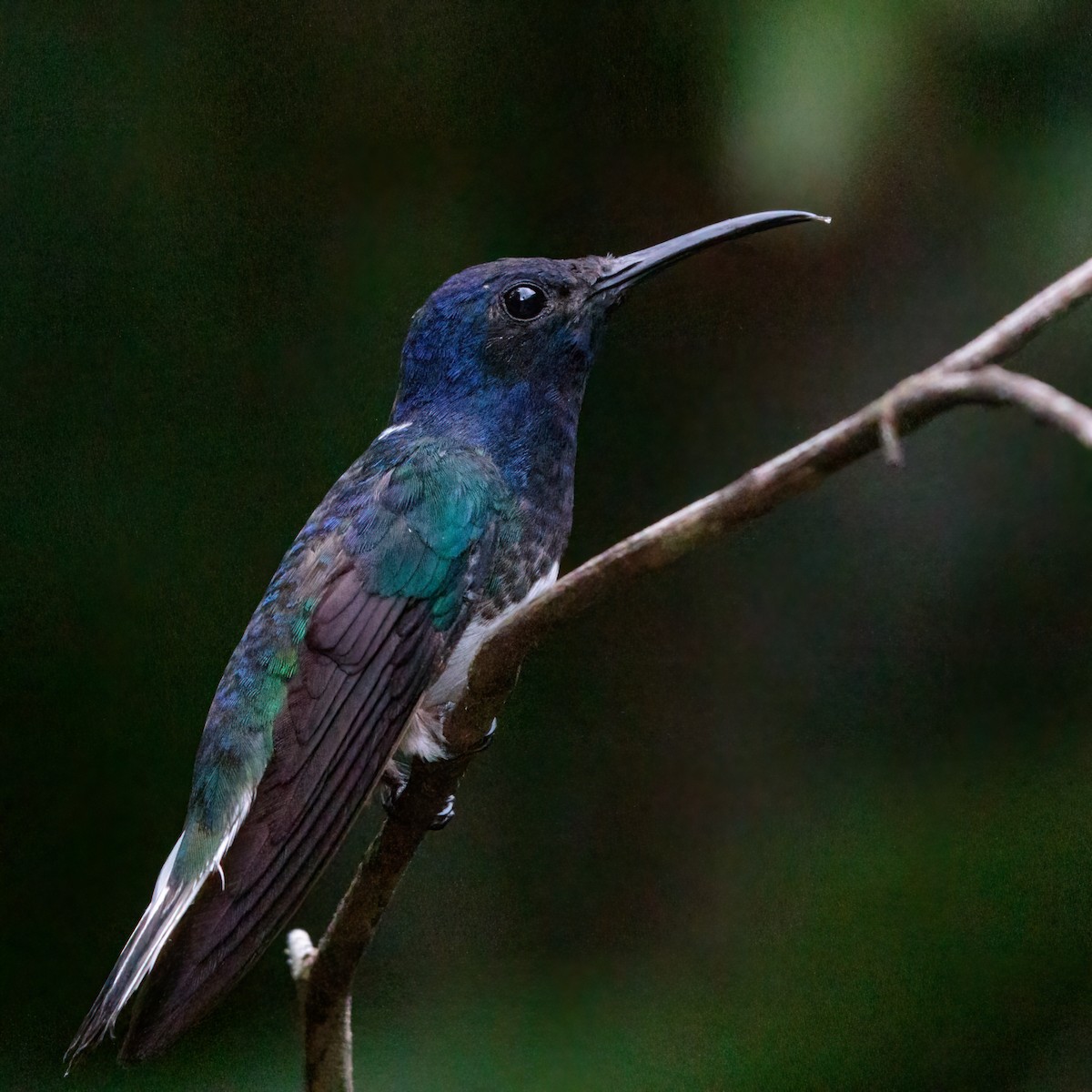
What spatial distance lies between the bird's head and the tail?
86 cm

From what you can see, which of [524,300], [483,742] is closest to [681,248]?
[524,300]

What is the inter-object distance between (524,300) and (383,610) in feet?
2.06

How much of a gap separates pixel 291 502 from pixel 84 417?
48 cm

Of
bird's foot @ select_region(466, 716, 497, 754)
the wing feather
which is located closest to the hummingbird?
the wing feather

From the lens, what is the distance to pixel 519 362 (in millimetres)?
2359

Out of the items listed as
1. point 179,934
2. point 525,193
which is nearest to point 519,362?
point 525,193

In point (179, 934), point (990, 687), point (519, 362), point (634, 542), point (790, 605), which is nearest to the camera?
point (634, 542)

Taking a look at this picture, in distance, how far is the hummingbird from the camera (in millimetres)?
1759

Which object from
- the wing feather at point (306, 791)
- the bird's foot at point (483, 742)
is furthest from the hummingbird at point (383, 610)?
the bird's foot at point (483, 742)

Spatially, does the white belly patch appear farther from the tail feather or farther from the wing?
the tail feather

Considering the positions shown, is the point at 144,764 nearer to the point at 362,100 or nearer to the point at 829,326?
the point at 362,100

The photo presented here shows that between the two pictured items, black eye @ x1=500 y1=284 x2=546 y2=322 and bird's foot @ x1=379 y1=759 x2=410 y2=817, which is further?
black eye @ x1=500 y1=284 x2=546 y2=322

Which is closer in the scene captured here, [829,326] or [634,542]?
[634,542]

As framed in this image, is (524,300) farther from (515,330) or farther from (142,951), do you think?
(142,951)
